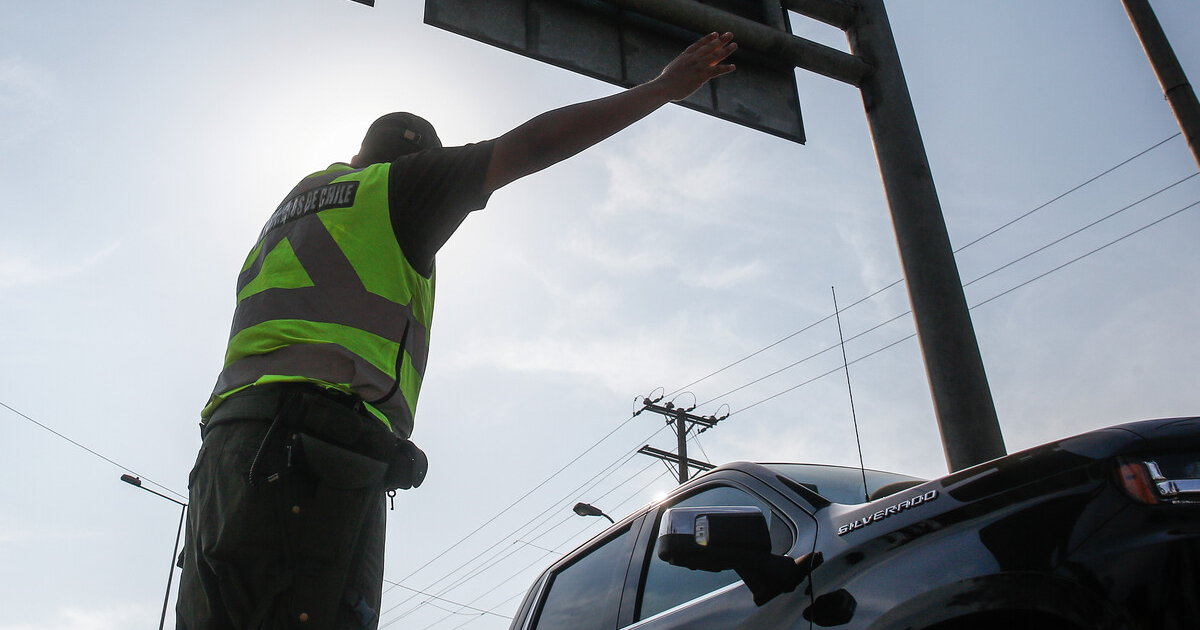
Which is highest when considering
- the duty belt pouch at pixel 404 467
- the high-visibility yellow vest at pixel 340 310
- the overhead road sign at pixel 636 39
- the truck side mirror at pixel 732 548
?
the overhead road sign at pixel 636 39

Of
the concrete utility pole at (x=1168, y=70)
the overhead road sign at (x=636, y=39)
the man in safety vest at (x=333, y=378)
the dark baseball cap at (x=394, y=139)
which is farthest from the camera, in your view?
the concrete utility pole at (x=1168, y=70)

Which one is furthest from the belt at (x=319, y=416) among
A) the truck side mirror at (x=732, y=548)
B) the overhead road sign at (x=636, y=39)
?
the overhead road sign at (x=636, y=39)

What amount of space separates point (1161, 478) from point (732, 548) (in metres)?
0.94

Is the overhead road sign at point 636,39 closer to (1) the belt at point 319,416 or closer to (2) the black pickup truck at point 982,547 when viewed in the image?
(2) the black pickup truck at point 982,547

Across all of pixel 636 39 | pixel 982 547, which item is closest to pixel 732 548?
pixel 982 547

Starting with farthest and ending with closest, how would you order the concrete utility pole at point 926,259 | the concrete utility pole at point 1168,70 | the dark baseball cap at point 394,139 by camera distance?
the concrete utility pole at point 1168,70, the concrete utility pole at point 926,259, the dark baseball cap at point 394,139

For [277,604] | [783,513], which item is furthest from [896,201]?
[277,604]

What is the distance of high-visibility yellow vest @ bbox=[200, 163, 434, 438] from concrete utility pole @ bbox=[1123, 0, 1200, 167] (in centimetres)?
597

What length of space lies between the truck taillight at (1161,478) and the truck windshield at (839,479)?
103 centimetres

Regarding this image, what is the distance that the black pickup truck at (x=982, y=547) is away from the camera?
1.53 meters

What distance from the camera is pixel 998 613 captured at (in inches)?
67.4

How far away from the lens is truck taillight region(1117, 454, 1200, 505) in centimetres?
157

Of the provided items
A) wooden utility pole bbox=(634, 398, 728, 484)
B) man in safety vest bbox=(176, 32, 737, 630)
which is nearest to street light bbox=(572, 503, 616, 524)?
wooden utility pole bbox=(634, 398, 728, 484)

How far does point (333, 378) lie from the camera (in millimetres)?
1904
